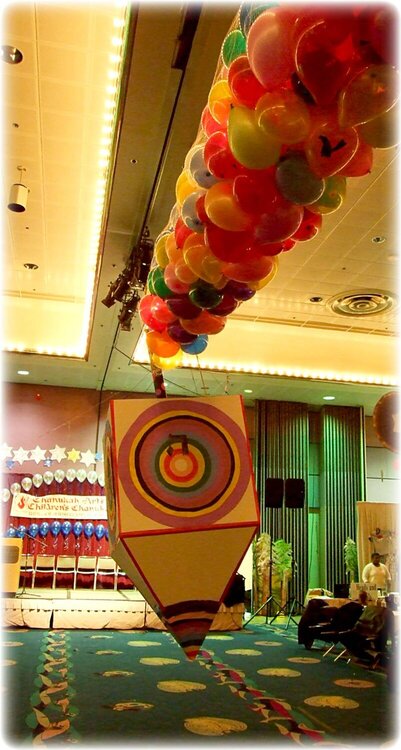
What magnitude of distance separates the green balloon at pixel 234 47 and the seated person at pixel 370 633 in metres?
5.23

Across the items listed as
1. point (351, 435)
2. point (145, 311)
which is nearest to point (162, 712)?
point (145, 311)

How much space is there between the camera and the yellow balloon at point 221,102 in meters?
2.32

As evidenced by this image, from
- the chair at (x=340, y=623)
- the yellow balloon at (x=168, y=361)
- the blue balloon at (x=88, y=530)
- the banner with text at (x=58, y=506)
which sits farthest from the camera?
the blue balloon at (x=88, y=530)

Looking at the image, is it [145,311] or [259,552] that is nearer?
[145,311]

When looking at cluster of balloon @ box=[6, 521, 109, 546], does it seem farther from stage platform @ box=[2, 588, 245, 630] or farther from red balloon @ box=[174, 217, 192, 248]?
red balloon @ box=[174, 217, 192, 248]

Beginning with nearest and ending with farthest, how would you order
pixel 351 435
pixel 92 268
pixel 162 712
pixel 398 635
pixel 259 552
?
pixel 162 712
pixel 398 635
pixel 92 268
pixel 259 552
pixel 351 435

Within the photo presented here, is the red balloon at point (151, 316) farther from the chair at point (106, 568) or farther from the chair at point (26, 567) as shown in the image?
the chair at point (26, 567)

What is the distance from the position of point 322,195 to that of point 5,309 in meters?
7.75

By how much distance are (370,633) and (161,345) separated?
4112 millimetres

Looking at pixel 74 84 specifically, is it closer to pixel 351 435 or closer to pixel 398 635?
pixel 398 635

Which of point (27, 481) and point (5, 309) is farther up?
point (5, 309)

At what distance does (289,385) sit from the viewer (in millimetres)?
10836

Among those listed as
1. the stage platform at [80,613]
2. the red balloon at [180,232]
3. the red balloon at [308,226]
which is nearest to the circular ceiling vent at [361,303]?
the stage platform at [80,613]

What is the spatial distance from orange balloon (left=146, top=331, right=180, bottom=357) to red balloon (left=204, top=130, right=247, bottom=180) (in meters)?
1.26
